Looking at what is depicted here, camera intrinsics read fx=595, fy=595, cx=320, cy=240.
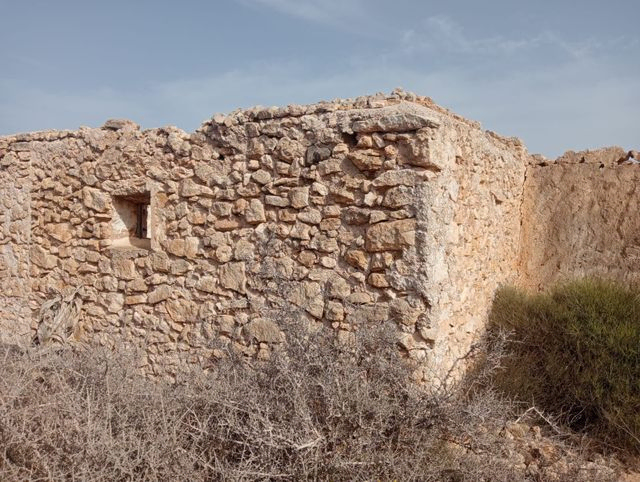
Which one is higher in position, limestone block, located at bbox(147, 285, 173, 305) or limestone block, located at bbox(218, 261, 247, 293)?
limestone block, located at bbox(218, 261, 247, 293)

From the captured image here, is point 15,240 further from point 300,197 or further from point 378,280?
point 378,280

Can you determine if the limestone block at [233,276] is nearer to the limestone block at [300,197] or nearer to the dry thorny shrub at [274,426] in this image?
the limestone block at [300,197]

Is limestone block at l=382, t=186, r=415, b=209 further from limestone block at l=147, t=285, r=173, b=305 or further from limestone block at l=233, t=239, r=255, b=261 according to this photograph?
limestone block at l=147, t=285, r=173, b=305

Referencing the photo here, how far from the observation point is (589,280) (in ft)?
16.1

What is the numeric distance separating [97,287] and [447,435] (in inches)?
137

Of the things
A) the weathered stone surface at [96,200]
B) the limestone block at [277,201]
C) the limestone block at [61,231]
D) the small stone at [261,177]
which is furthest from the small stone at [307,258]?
the limestone block at [61,231]

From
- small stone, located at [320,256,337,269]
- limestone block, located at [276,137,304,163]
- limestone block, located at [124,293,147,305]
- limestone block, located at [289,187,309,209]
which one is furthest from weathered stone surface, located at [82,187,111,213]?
small stone, located at [320,256,337,269]

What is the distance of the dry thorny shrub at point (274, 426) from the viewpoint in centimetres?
292

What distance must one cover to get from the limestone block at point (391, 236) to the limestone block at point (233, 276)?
3.46 feet

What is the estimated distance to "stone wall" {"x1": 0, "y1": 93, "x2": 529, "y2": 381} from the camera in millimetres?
3938

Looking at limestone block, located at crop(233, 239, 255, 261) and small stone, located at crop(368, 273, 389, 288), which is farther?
limestone block, located at crop(233, 239, 255, 261)

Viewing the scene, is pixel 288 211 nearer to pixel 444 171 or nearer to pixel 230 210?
pixel 230 210

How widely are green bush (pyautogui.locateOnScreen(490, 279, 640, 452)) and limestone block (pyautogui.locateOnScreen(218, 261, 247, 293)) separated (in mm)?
1989

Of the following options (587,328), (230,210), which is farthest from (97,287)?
(587,328)
